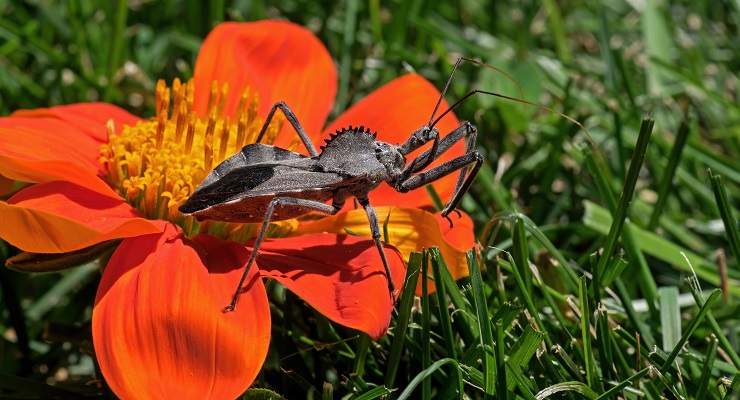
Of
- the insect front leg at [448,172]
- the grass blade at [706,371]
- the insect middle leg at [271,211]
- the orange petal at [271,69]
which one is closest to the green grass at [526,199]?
the grass blade at [706,371]

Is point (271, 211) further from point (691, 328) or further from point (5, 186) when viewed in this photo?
point (691, 328)

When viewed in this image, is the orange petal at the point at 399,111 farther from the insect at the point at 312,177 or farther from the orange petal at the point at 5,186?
the orange petal at the point at 5,186

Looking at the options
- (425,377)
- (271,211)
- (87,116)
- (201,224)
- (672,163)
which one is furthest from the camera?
(672,163)

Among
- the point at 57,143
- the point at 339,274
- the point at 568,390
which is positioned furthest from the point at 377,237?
the point at 57,143

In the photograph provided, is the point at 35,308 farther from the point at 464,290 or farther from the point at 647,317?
the point at 647,317

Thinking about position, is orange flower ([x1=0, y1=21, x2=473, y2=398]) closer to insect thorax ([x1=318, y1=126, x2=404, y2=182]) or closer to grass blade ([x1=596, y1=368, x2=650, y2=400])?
insect thorax ([x1=318, y1=126, x2=404, y2=182])

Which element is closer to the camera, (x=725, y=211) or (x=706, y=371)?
(x=706, y=371)

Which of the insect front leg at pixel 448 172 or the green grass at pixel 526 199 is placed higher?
the insect front leg at pixel 448 172
